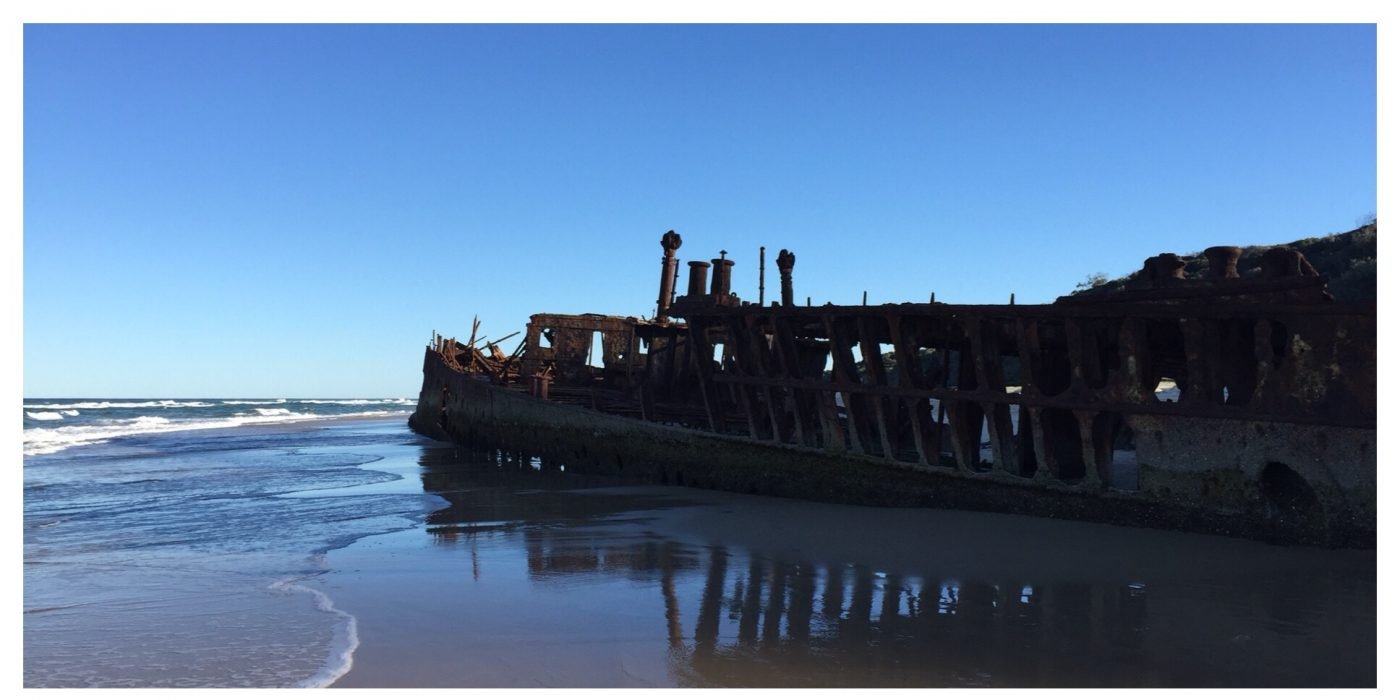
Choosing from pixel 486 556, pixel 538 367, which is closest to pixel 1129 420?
pixel 486 556

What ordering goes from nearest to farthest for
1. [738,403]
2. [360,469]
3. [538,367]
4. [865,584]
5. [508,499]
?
[865,584] < [508,499] < [738,403] < [360,469] < [538,367]

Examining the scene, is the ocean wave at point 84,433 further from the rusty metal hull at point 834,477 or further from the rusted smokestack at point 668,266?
the rusted smokestack at point 668,266

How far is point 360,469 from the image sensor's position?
1964cm

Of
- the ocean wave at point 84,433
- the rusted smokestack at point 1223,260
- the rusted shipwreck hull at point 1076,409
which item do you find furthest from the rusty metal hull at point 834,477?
the ocean wave at point 84,433

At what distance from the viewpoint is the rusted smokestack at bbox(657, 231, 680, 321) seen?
20.6 meters

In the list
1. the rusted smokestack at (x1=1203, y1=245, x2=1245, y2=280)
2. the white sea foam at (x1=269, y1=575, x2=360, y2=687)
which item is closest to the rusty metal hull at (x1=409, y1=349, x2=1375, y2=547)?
the rusted smokestack at (x1=1203, y1=245, x2=1245, y2=280)

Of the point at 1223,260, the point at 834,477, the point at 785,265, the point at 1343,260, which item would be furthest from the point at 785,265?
the point at 1343,260

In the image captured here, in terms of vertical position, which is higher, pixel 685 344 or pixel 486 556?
pixel 685 344

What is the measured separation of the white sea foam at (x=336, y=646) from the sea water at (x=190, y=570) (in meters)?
0.01

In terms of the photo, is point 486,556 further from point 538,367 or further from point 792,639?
point 538,367

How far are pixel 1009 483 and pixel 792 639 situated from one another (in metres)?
5.00

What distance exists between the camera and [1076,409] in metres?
9.19

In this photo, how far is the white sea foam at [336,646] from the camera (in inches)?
199

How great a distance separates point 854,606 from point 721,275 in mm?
10599
